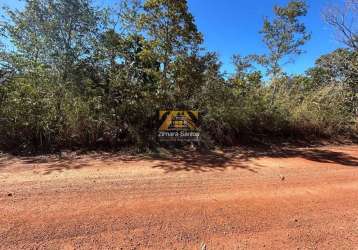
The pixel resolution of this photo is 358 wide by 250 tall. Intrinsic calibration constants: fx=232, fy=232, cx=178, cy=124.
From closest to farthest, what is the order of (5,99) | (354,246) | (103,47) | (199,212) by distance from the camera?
1. (354,246)
2. (199,212)
3. (5,99)
4. (103,47)

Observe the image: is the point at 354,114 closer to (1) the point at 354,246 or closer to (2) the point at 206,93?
(2) the point at 206,93

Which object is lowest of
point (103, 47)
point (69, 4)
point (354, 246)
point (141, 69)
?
point (354, 246)

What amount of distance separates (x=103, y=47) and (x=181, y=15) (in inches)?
103

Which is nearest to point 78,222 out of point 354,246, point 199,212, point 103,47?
point 199,212

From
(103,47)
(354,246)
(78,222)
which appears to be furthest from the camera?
(103,47)

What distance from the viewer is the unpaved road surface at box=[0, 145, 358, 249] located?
243 cm

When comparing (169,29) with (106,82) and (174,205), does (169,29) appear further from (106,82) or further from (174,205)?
(174,205)

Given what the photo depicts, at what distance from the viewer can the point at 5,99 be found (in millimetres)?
6250

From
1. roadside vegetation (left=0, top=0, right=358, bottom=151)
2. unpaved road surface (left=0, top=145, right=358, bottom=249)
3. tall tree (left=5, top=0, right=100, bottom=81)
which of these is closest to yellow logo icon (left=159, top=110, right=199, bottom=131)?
roadside vegetation (left=0, top=0, right=358, bottom=151)

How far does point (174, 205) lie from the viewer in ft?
10.5

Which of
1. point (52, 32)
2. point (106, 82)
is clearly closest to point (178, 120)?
point (106, 82)

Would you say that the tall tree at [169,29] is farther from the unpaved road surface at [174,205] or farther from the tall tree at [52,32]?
the unpaved road surface at [174,205]

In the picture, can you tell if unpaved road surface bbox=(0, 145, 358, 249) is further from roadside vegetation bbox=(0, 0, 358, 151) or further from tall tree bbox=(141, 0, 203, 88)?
tall tree bbox=(141, 0, 203, 88)

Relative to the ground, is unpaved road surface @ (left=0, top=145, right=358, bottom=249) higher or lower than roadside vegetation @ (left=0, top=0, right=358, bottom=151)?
lower
